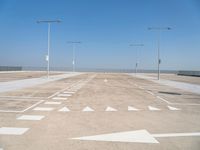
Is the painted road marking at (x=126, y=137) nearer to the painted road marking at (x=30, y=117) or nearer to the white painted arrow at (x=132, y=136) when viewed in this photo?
the white painted arrow at (x=132, y=136)

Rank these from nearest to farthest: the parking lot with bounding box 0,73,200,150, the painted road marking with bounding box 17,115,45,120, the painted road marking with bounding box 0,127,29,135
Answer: the parking lot with bounding box 0,73,200,150 → the painted road marking with bounding box 0,127,29,135 → the painted road marking with bounding box 17,115,45,120

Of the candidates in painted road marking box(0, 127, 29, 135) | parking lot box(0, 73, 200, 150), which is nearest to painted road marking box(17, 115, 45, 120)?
parking lot box(0, 73, 200, 150)

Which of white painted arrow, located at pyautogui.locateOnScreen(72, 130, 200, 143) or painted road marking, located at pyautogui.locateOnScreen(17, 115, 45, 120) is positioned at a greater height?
painted road marking, located at pyautogui.locateOnScreen(17, 115, 45, 120)

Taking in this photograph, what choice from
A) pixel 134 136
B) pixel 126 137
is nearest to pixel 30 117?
pixel 126 137

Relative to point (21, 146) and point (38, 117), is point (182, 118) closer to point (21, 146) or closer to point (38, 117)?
point (38, 117)

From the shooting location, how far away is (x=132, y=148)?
16.9ft

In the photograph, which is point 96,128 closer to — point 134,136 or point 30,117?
point 134,136

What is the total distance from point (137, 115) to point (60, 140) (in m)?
4.03

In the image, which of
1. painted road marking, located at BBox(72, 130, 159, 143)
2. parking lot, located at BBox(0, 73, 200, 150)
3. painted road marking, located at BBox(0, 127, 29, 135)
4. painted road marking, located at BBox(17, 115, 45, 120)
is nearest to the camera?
parking lot, located at BBox(0, 73, 200, 150)

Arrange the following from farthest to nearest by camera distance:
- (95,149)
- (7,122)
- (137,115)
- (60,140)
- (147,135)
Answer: (137,115)
(7,122)
(147,135)
(60,140)
(95,149)

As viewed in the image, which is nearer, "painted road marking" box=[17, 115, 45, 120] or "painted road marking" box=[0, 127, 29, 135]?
"painted road marking" box=[0, 127, 29, 135]

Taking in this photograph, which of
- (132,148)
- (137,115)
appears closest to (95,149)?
(132,148)

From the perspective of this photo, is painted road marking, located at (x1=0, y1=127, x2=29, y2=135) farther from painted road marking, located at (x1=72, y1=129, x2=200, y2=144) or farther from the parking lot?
painted road marking, located at (x1=72, y1=129, x2=200, y2=144)

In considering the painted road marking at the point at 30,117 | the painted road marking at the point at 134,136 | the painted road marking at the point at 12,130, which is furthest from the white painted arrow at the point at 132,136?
the painted road marking at the point at 30,117
